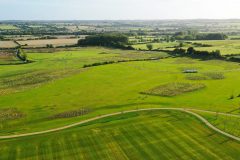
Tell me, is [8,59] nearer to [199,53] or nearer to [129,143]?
[199,53]

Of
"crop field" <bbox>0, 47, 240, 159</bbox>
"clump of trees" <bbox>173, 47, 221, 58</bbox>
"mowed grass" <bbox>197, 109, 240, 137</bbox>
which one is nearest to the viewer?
"crop field" <bbox>0, 47, 240, 159</bbox>

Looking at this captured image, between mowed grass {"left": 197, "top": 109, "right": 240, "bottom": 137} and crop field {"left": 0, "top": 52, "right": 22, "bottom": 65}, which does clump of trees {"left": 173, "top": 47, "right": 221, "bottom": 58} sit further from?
mowed grass {"left": 197, "top": 109, "right": 240, "bottom": 137}

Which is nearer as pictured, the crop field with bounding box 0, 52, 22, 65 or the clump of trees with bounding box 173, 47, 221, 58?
the crop field with bounding box 0, 52, 22, 65

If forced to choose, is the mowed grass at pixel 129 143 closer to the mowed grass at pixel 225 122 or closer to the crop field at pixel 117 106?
the crop field at pixel 117 106

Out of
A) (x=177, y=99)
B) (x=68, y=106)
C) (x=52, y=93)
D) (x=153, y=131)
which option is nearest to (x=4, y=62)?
(x=52, y=93)

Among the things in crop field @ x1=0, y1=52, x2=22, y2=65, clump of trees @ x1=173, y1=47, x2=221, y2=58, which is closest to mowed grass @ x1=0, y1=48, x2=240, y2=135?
crop field @ x1=0, y1=52, x2=22, y2=65

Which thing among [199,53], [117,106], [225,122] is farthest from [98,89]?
[199,53]

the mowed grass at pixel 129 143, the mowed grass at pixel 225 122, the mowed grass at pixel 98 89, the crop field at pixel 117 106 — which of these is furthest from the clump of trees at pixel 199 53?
the mowed grass at pixel 129 143
